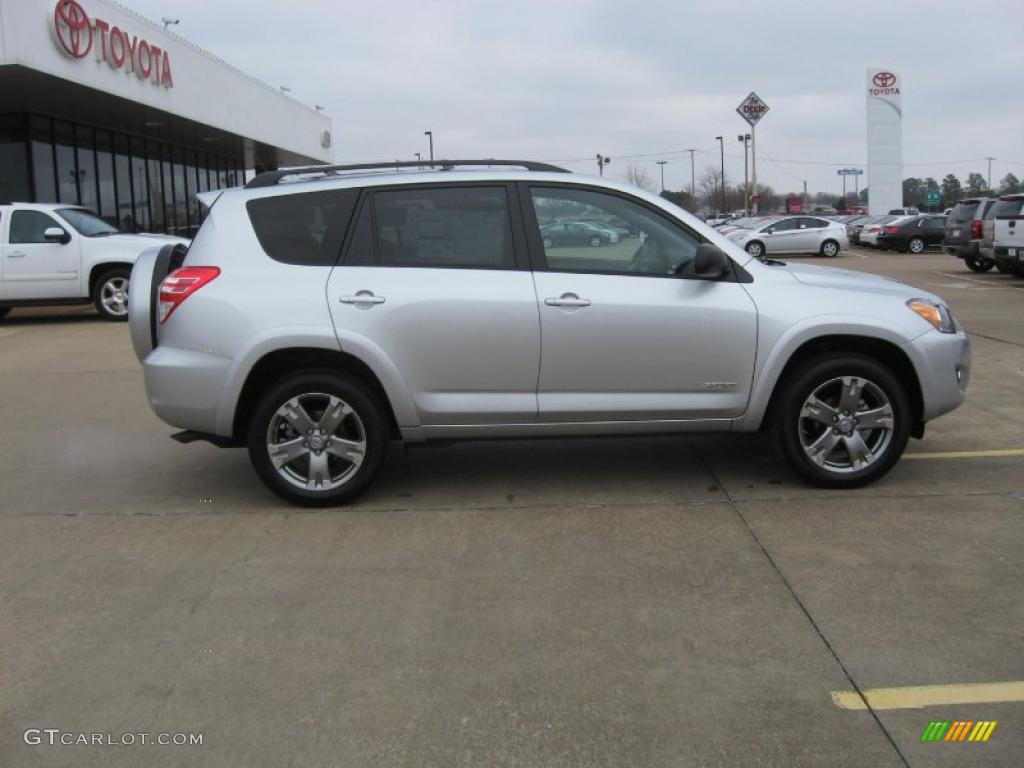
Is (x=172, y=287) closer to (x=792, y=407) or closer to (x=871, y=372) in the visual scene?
(x=792, y=407)

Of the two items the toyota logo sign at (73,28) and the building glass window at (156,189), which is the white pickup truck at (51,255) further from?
the building glass window at (156,189)

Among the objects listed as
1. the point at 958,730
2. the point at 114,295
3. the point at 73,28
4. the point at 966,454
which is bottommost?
the point at 958,730

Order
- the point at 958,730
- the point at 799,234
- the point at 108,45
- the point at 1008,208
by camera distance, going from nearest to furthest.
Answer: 1. the point at 958,730
2. the point at 108,45
3. the point at 1008,208
4. the point at 799,234

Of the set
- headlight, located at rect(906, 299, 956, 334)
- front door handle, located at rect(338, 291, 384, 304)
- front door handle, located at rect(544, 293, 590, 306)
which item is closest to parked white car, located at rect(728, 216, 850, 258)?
headlight, located at rect(906, 299, 956, 334)

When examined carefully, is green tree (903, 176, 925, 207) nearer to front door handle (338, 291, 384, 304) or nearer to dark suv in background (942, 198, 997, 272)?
dark suv in background (942, 198, 997, 272)

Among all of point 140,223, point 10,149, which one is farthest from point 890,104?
point 10,149

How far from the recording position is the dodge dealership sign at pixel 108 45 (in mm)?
16344

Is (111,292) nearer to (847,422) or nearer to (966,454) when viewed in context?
(847,422)

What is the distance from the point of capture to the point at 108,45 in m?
18.0

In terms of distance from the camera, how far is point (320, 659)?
3.66m

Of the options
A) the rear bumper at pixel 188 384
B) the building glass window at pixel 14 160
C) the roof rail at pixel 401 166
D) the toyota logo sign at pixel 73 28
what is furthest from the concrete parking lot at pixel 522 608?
the building glass window at pixel 14 160

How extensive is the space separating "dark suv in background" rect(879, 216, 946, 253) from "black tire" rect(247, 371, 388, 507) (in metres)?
32.6

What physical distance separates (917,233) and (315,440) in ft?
108

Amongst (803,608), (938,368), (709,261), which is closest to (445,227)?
(709,261)
